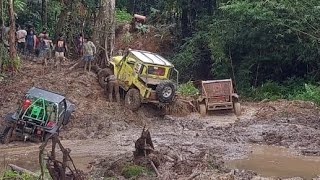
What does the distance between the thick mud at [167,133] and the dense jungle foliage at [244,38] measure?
379cm

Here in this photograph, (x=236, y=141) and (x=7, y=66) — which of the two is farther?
(x=7, y=66)

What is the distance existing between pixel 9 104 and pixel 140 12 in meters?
25.3

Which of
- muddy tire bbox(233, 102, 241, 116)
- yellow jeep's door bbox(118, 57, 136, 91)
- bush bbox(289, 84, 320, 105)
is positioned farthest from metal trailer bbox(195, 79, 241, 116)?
bush bbox(289, 84, 320, 105)

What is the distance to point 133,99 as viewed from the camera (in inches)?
819

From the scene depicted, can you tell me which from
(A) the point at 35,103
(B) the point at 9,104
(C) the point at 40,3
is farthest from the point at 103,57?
(C) the point at 40,3

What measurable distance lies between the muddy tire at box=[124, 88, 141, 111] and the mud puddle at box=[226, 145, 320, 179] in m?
5.21

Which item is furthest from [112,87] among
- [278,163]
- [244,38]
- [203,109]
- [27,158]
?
[244,38]

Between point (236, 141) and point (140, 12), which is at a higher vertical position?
point (140, 12)

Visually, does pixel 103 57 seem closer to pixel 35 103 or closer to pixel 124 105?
pixel 124 105

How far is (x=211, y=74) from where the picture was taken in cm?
3080

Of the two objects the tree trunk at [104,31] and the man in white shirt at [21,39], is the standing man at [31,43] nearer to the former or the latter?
the man in white shirt at [21,39]

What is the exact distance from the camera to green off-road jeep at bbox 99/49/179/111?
20.3 m

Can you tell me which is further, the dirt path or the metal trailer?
the metal trailer

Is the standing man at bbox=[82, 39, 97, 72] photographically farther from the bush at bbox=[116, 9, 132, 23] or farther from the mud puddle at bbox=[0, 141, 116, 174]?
the bush at bbox=[116, 9, 132, 23]
